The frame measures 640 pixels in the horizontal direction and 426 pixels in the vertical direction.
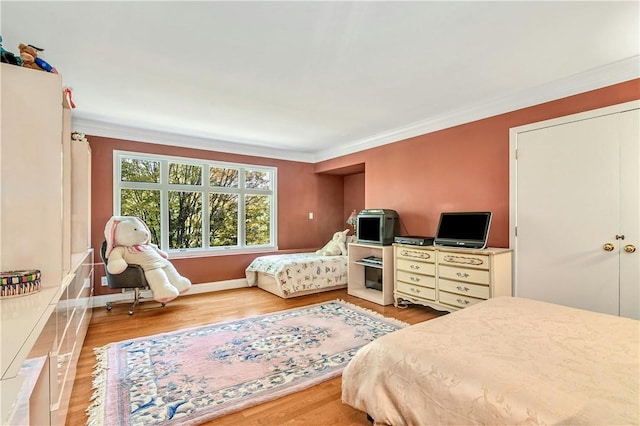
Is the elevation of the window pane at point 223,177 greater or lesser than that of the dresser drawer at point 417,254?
greater

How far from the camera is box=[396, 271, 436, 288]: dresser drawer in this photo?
355 centimetres

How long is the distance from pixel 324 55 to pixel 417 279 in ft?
8.83

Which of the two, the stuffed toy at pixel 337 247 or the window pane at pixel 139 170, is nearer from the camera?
the window pane at pixel 139 170

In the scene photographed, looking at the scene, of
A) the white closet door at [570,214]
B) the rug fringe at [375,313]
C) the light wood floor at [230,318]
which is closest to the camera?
the light wood floor at [230,318]

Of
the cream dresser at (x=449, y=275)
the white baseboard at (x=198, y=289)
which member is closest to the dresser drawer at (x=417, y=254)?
the cream dresser at (x=449, y=275)

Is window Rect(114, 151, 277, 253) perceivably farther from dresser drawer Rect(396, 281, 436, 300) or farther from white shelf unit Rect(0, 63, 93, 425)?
white shelf unit Rect(0, 63, 93, 425)

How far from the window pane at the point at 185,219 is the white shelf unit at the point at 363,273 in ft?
8.25

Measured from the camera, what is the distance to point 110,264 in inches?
142

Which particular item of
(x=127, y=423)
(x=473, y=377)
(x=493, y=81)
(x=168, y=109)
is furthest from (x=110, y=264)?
(x=493, y=81)

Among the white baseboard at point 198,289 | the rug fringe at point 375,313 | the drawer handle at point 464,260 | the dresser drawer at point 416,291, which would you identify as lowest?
the rug fringe at point 375,313

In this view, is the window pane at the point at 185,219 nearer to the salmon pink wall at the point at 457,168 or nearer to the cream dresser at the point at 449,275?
the salmon pink wall at the point at 457,168

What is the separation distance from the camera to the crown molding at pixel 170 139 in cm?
404

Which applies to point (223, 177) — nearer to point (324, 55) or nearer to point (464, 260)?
point (324, 55)

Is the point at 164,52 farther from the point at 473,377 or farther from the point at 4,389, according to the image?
the point at 473,377
